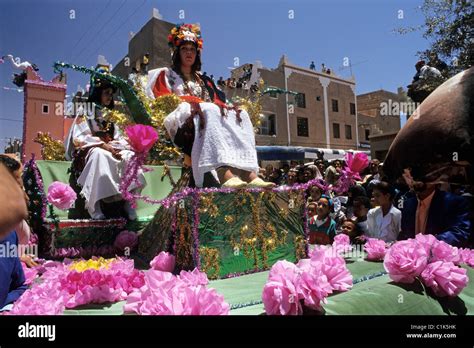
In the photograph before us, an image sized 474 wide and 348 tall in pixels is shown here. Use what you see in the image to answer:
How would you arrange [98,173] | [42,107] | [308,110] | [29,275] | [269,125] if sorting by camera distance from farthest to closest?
[308,110] < [269,125] < [42,107] < [98,173] < [29,275]

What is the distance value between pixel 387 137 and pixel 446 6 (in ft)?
14.7

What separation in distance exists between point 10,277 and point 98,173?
139 centimetres

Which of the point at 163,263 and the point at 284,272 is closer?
the point at 284,272

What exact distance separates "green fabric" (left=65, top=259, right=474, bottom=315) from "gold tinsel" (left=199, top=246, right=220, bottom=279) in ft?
0.50

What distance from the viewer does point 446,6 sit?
187 inches

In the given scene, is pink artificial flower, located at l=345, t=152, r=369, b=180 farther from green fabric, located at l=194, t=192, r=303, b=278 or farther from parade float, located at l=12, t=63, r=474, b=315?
green fabric, located at l=194, t=192, r=303, b=278

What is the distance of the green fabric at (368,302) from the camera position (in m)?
1.50

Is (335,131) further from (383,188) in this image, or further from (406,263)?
(406,263)

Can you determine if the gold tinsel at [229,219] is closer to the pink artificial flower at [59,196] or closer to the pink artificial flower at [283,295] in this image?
the pink artificial flower at [283,295]

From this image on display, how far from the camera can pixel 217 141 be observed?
2.55 metres

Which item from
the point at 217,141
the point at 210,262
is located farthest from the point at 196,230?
the point at 217,141

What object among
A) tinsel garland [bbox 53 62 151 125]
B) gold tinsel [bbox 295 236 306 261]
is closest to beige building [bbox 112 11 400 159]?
tinsel garland [bbox 53 62 151 125]
